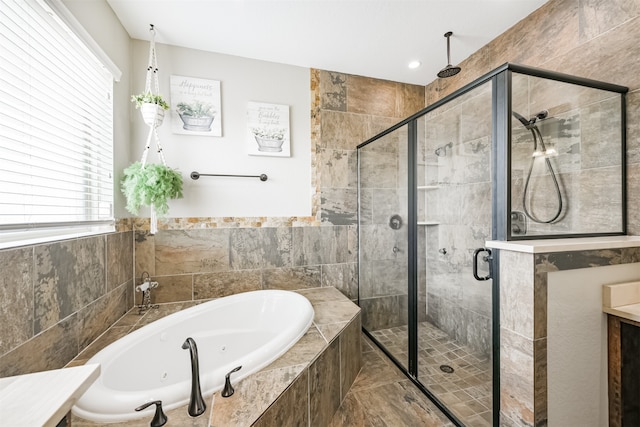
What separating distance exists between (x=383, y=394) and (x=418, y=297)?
705 mm

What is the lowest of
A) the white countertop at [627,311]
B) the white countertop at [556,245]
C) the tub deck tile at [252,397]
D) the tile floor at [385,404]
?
the tile floor at [385,404]

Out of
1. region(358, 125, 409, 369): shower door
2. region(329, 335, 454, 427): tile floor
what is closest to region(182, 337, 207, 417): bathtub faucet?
region(329, 335, 454, 427): tile floor

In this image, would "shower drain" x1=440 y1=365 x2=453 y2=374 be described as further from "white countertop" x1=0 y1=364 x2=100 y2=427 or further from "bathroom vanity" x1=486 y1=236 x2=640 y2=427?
"white countertop" x1=0 y1=364 x2=100 y2=427

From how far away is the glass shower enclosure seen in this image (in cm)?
123

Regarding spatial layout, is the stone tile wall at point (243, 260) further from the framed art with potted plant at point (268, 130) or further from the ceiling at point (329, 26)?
the ceiling at point (329, 26)

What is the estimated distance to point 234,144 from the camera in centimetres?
226

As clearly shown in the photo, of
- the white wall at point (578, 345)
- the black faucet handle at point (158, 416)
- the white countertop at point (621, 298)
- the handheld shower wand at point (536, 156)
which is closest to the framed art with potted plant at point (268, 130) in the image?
Result: the handheld shower wand at point (536, 156)

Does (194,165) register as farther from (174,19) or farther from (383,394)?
(383,394)

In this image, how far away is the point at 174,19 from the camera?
1828 millimetres

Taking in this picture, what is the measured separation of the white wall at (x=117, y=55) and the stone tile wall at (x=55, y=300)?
0.45 metres

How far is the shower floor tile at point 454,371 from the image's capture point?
1.42m

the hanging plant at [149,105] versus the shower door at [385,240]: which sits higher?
the hanging plant at [149,105]

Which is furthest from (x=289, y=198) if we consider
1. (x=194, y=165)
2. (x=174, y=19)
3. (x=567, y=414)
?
(x=567, y=414)

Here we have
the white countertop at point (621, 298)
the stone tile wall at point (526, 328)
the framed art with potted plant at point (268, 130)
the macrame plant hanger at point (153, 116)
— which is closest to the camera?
the stone tile wall at point (526, 328)
